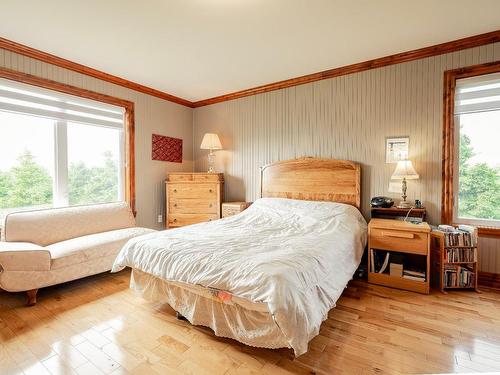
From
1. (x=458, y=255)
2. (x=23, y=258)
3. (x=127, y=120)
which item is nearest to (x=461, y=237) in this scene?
(x=458, y=255)

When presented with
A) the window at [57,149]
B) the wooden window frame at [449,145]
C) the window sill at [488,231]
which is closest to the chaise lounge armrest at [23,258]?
the window at [57,149]

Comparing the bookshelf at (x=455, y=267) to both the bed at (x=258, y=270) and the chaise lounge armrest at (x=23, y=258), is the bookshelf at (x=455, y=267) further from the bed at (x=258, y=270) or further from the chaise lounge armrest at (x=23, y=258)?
the chaise lounge armrest at (x=23, y=258)

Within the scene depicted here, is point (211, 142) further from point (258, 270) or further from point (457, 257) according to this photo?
point (457, 257)

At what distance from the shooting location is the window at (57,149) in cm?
280

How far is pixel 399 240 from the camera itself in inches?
99.7

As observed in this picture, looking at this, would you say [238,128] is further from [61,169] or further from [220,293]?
[220,293]

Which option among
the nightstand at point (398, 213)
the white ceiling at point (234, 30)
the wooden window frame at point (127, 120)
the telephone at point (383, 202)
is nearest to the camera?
the white ceiling at point (234, 30)

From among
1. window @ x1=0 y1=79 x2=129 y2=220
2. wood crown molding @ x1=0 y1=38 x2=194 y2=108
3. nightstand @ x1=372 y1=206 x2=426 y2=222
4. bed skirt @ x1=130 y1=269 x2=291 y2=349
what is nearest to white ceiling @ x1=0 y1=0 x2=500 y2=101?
wood crown molding @ x1=0 y1=38 x2=194 y2=108

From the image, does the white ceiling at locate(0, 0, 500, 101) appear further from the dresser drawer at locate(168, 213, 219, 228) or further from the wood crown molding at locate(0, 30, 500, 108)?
the dresser drawer at locate(168, 213, 219, 228)

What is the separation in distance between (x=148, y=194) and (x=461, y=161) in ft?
13.8

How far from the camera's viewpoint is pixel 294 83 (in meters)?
3.64

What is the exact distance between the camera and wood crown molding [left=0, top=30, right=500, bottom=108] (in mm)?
2572

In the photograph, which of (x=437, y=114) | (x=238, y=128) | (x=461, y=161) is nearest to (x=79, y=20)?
(x=238, y=128)

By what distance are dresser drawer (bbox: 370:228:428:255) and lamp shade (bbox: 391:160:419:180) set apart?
2.09 feet
